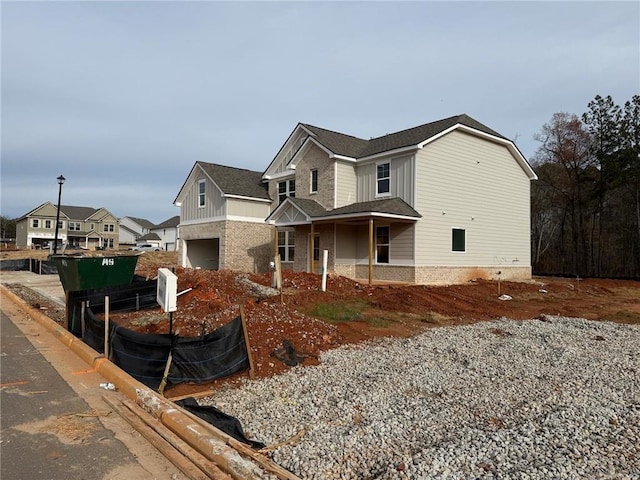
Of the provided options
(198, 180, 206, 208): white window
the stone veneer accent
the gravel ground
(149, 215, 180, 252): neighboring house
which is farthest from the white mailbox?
(149, 215, 180, 252): neighboring house

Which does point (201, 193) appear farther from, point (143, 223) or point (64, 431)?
point (143, 223)

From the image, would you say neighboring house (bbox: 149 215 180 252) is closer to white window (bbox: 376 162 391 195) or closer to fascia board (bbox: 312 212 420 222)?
white window (bbox: 376 162 391 195)

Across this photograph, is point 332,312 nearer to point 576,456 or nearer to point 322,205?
point 576,456

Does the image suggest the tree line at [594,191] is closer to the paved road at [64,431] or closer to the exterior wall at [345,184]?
the exterior wall at [345,184]

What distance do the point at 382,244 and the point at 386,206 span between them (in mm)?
2505

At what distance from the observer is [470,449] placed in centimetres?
411

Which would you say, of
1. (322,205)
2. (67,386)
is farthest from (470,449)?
(322,205)

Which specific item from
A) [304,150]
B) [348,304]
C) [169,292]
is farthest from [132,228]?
[169,292]

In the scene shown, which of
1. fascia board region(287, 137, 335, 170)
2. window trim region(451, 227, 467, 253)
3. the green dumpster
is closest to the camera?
the green dumpster

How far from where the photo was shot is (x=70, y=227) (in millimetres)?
75438

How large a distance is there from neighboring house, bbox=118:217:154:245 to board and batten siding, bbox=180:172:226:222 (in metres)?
64.3

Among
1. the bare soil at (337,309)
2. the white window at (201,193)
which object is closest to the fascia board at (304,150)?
the white window at (201,193)

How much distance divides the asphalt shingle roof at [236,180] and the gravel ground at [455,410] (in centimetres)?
1811

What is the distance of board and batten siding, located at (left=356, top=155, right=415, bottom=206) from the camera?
759 inches
